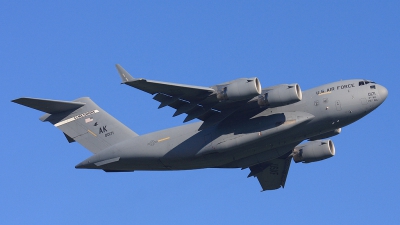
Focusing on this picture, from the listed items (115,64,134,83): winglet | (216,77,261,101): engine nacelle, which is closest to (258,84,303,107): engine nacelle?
(216,77,261,101): engine nacelle

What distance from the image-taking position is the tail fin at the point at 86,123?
27.0m

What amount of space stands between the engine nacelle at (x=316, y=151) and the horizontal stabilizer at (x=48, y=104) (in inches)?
357

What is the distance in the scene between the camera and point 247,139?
2358 centimetres

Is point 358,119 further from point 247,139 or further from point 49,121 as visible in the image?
point 49,121

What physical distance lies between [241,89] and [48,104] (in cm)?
852

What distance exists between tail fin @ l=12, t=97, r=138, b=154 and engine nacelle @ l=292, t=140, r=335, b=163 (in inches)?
262

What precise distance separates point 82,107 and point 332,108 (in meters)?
10.4

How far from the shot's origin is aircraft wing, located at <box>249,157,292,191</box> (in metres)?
28.3

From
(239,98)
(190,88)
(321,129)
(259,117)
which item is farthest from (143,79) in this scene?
(321,129)

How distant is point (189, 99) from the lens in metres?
23.2

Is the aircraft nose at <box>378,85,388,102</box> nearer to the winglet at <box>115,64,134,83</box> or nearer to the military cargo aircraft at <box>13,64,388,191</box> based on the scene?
the military cargo aircraft at <box>13,64,388,191</box>

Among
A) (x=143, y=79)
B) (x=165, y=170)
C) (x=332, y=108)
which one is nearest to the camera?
(x=143, y=79)

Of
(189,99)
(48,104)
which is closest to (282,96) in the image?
(189,99)

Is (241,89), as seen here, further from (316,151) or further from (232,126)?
(316,151)
